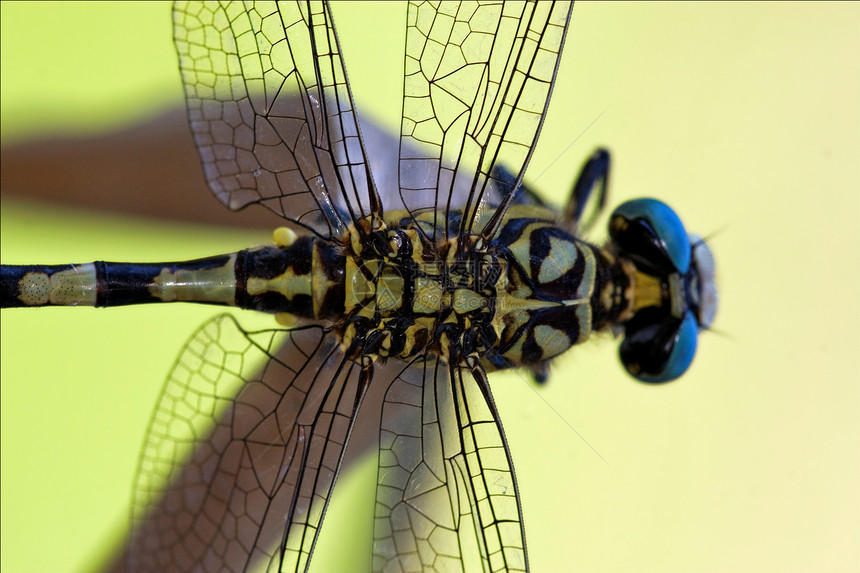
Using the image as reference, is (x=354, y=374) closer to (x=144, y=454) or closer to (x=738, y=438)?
(x=144, y=454)

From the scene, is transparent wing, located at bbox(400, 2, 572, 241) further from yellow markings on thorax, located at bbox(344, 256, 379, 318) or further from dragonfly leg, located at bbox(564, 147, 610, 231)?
dragonfly leg, located at bbox(564, 147, 610, 231)

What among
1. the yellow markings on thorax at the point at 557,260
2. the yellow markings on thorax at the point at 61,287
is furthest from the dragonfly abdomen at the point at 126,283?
the yellow markings on thorax at the point at 557,260

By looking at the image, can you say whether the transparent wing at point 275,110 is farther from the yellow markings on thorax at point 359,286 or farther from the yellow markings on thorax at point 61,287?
the yellow markings on thorax at point 61,287

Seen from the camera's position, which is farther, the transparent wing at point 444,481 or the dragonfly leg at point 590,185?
the dragonfly leg at point 590,185

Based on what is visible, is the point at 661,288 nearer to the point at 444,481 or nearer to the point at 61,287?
the point at 444,481

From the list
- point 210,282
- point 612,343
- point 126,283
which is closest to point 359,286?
point 210,282

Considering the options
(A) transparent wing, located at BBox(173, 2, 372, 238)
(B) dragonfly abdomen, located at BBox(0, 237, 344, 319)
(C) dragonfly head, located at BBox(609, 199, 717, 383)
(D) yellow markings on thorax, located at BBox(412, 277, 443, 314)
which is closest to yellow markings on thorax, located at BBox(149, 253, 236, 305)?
(B) dragonfly abdomen, located at BBox(0, 237, 344, 319)

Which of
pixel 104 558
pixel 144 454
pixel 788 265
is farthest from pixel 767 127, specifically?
pixel 104 558
